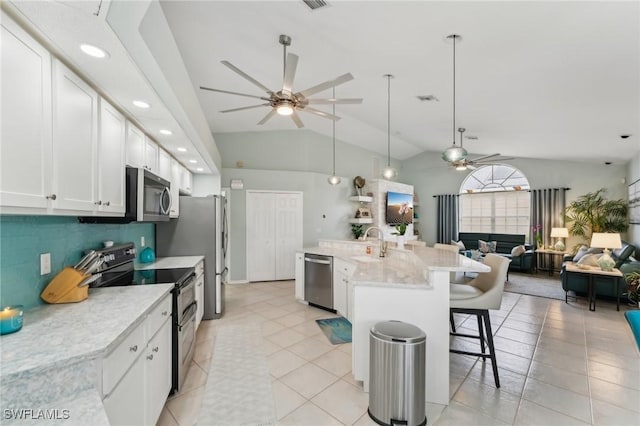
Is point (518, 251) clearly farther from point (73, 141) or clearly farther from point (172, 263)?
point (73, 141)

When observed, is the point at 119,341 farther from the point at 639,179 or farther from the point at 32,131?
the point at 639,179

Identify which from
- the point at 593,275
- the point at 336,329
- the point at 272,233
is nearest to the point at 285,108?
the point at 336,329

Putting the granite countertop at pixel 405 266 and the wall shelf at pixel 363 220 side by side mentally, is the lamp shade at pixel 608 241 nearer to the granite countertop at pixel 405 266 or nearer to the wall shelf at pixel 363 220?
the granite countertop at pixel 405 266

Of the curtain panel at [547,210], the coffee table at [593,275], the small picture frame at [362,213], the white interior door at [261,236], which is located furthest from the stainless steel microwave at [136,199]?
the curtain panel at [547,210]

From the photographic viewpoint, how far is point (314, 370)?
108 inches

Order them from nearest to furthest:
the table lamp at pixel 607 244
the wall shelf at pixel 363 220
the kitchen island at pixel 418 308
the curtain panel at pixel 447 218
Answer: the kitchen island at pixel 418 308
the table lamp at pixel 607 244
the wall shelf at pixel 363 220
the curtain panel at pixel 447 218

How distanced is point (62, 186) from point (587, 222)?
931 centimetres

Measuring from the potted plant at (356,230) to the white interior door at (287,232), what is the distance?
1591mm

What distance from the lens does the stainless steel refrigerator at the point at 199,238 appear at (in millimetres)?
3941

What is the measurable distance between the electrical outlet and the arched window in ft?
31.1

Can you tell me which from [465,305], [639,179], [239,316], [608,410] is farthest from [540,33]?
[639,179]

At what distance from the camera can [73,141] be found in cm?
162

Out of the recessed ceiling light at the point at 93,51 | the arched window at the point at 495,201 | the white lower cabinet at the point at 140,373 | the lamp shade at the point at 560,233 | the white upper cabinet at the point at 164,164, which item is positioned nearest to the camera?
the white lower cabinet at the point at 140,373

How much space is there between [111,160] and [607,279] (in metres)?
6.76
